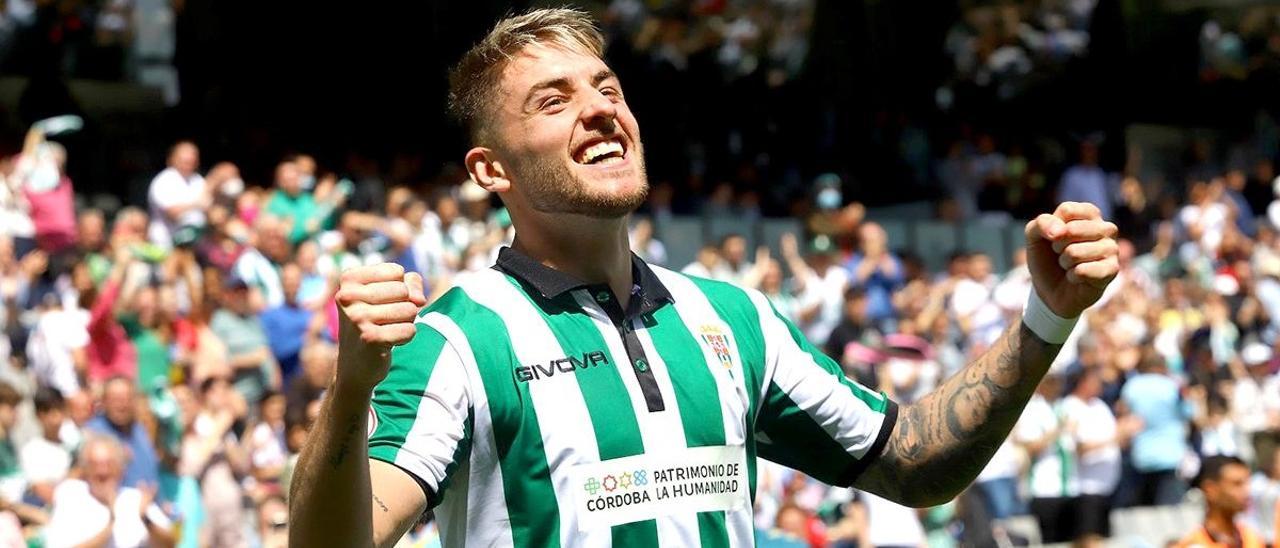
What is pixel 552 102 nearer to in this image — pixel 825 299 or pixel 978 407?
pixel 978 407

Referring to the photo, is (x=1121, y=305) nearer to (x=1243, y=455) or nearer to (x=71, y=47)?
(x=1243, y=455)

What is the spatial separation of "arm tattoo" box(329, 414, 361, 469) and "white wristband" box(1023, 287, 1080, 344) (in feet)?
4.06

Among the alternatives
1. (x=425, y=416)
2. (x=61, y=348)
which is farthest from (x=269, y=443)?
(x=425, y=416)

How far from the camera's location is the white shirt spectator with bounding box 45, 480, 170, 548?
7668mm

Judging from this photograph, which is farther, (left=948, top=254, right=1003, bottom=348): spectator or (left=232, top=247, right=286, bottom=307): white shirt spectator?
(left=948, top=254, right=1003, bottom=348): spectator

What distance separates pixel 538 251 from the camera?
325cm

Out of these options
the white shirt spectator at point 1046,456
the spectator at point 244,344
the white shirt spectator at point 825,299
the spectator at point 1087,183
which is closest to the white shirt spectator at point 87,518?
the spectator at point 244,344

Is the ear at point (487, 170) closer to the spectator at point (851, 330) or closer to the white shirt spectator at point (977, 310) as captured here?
the spectator at point (851, 330)

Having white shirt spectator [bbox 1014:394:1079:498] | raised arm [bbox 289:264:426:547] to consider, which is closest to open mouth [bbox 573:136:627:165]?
raised arm [bbox 289:264:426:547]

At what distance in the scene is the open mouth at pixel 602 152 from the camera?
316 cm

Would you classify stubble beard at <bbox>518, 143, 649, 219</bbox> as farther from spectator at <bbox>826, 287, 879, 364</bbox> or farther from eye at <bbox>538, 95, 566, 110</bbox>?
spectator at <bbox>826, 287, 879, 364</bbox>

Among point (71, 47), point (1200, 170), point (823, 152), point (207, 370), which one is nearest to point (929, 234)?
point (823, 152)

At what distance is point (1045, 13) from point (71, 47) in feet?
38.4

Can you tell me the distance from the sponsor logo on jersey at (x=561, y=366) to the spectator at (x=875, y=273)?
11045 mm
